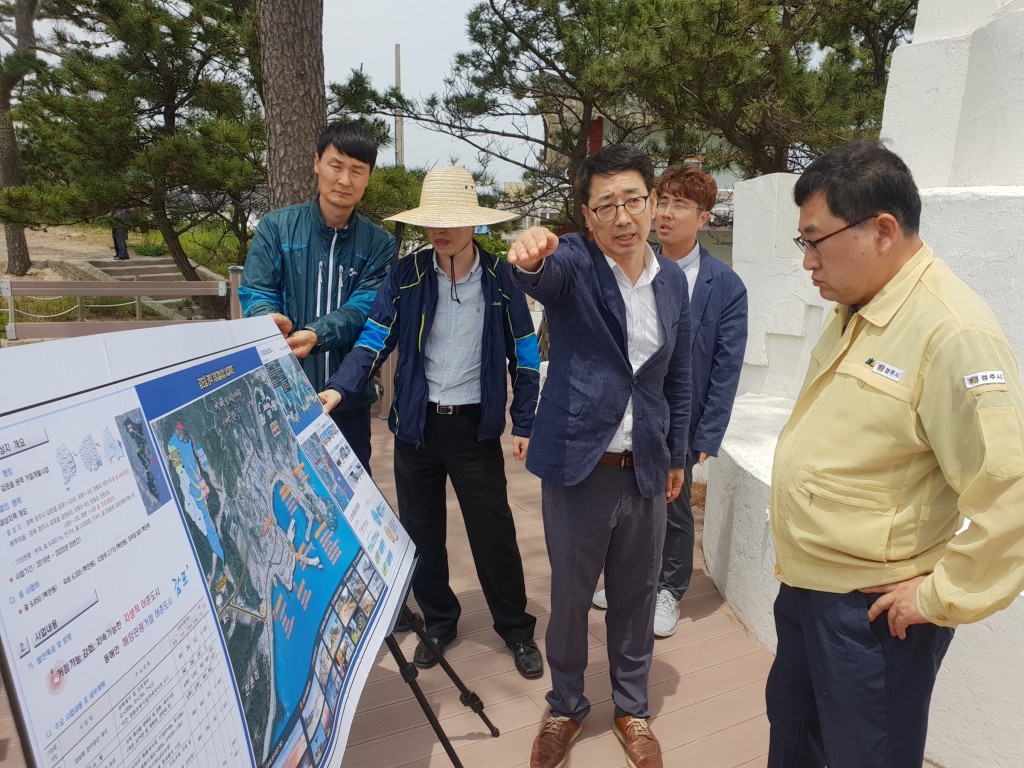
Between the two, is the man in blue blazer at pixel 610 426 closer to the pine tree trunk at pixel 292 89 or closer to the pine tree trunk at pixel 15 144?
the pine tree trunk at pixel 292 89

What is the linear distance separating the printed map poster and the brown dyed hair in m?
1.81

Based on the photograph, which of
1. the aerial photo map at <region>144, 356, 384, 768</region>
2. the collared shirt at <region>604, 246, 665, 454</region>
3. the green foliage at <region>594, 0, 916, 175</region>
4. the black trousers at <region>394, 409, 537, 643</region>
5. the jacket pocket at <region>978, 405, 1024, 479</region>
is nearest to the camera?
the aerial photo map at <region>144, 356, 384, 768</region>

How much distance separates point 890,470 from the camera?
4.42 ft

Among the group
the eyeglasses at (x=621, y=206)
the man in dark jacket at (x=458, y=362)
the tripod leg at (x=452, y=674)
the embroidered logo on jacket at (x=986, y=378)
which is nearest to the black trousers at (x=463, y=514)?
the man in dark jacket at (x=458, y=362)

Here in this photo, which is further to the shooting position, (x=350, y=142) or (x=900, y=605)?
(x=350, y=142)

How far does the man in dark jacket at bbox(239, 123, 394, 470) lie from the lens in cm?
249

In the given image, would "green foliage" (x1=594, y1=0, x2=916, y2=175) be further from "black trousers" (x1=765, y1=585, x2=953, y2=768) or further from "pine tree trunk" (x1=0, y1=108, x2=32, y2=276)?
"pine tree trunk" (x1=0, y1=108, x2=32, y2=276)

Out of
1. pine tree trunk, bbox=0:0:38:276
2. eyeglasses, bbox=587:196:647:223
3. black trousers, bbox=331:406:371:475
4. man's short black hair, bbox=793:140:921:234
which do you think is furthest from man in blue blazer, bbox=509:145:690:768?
pine tree trunk, bbox=0:0:38:276

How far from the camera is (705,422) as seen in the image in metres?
2.77

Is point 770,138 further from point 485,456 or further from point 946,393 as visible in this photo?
point 946,393

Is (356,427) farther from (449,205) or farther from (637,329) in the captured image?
(637,329)

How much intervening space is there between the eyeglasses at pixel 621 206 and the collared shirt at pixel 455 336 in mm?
692

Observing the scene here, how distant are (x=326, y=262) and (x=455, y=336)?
0.52 meters

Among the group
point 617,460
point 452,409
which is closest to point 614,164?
point 617,460
